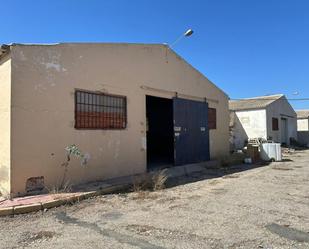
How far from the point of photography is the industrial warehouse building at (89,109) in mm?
8344

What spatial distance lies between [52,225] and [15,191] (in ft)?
7.62

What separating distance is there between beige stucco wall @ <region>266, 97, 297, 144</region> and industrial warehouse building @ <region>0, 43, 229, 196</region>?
15.8 metres

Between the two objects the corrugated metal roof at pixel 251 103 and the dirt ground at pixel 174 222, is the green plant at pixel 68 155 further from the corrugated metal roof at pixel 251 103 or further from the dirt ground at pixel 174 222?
the corrugated metal roof at pixel 251 103

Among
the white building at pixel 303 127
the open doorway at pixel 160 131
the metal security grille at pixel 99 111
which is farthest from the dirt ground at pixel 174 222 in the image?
the white building at pixel 303 127

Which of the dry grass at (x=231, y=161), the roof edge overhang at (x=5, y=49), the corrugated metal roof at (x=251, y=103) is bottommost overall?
the dry grass at (x=231, y=161)

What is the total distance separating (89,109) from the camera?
33.6 feet

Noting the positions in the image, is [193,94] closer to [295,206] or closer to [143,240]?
[295,206]

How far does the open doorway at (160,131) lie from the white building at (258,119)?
14.0 metres

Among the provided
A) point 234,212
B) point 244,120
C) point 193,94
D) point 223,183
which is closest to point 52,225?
point 234,212

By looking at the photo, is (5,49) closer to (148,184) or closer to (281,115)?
(148,184)

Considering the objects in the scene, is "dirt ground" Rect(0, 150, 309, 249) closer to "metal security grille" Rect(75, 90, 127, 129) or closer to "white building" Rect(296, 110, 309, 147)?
"metal security grille" Rect(75, 90, 127, 129)

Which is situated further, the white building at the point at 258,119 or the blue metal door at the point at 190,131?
the white building at the point at 258,119

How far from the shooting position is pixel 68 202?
7984 millimetres

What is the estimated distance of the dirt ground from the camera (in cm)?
532
